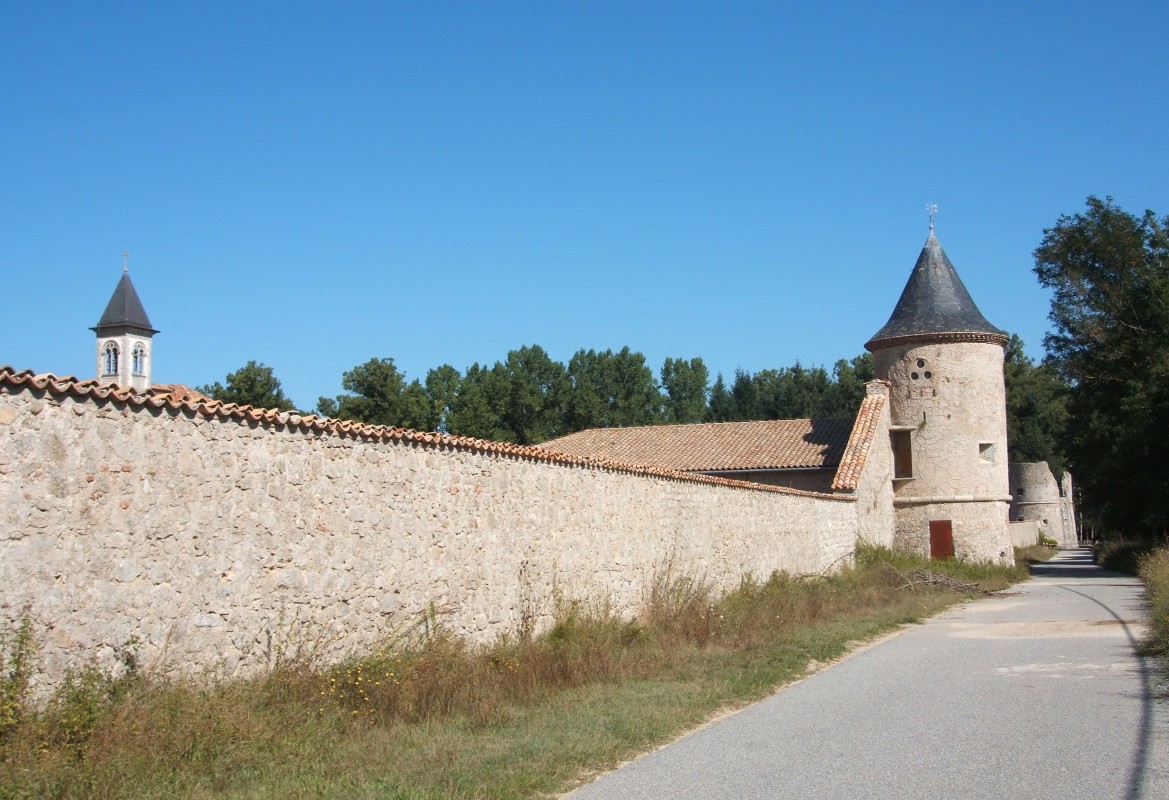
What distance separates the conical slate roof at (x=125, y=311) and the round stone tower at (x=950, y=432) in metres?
43.8

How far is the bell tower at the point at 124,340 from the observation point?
58.3 metres

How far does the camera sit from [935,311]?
117ft

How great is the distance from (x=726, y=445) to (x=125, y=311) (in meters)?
40.1

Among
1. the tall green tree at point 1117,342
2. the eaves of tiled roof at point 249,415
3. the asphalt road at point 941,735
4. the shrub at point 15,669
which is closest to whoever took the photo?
the shrub at point 15,669

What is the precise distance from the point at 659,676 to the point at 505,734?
355 cm

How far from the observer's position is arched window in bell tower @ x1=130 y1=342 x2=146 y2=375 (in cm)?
5900

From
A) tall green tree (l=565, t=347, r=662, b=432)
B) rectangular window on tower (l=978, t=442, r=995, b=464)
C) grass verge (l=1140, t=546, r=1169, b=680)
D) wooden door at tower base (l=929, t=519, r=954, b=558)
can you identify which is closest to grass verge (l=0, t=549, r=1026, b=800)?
grass verge (l=1140, t=546, r=1169, b=680)

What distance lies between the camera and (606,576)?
15.0 meters

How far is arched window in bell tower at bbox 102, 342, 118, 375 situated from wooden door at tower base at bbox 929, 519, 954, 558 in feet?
148

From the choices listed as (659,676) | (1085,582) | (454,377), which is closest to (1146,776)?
(659,676)

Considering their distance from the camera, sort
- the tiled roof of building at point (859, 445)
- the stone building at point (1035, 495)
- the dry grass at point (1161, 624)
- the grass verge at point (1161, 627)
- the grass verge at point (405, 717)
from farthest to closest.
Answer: the stone building at point (1035, 495) < the tiled roof of building at point (859, 445) < the dry grass at point (1161, 624) < the grass verge at point (1161, 627) < the grass verge at point (405, 717)

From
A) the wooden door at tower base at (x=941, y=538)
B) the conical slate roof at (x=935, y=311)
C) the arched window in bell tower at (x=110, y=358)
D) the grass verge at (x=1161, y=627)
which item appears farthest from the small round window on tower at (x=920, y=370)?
the arched window in bell tower at (x=110, y=358)

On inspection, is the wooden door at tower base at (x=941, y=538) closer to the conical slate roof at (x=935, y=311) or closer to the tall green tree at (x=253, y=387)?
the conical slate roof at (x=935, y=311)

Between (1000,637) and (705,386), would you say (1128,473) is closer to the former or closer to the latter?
(1000,637)
